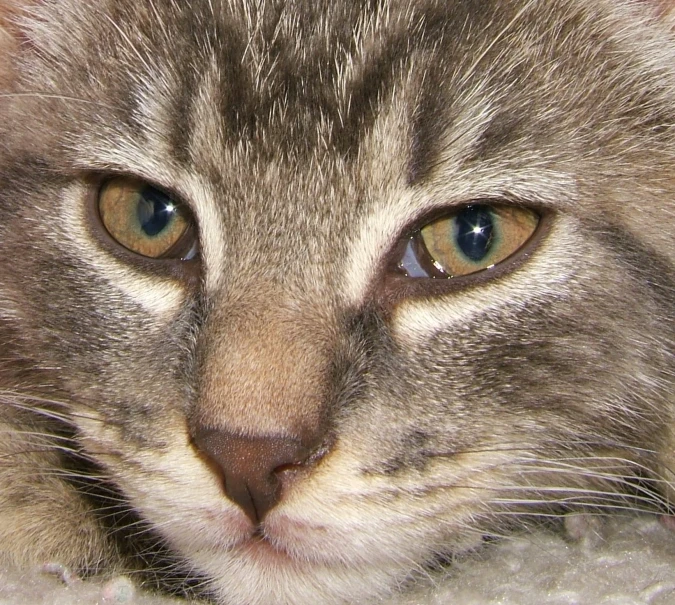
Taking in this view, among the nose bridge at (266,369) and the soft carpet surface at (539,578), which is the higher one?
the nose bridge at (266,369)

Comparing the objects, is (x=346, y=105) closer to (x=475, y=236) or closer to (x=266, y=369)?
(x=475, y=236)

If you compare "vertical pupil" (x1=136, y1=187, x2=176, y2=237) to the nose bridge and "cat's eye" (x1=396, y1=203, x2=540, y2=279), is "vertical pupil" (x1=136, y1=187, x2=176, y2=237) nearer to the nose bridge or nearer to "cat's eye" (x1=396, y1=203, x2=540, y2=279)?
the nose bridge

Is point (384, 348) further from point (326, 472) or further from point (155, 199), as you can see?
point (155, 199)

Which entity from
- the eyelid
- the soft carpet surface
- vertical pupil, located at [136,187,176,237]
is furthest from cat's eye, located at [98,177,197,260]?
the soft carpet surface

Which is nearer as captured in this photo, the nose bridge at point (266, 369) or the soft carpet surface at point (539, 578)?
the nose bridge at point (266, 369)

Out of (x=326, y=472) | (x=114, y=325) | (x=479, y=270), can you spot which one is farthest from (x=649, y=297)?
(x=114, y=325)

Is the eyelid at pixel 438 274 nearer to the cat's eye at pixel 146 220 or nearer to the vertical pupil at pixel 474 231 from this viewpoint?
the vertical pupil at pixel 474 231

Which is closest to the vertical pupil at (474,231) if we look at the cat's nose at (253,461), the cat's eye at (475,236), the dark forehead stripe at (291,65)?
the cat's eye at (475,236)
